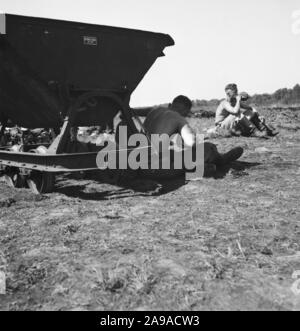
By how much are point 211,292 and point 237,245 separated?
709 millimetres

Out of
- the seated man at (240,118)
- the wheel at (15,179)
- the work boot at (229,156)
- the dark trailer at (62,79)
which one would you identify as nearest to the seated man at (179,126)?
the work boot at (229,156)

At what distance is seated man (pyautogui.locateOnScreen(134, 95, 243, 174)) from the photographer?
513 cm

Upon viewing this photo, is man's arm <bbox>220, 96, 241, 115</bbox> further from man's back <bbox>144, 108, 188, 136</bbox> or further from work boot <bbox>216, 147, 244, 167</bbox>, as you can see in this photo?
man's back <bbox>144, 108, 188, 136</bbox>

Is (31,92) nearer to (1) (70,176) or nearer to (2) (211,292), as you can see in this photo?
(1) (70,176)

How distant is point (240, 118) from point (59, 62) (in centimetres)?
532

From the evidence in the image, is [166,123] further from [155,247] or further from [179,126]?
[155,247]

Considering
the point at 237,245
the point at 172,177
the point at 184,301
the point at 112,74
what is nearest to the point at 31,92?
the point at 112,74

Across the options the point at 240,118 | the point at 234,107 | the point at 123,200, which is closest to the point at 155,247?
the point at 123,200

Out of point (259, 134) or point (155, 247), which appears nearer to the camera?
point (155, 247)

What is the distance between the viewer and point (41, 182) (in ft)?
15.8

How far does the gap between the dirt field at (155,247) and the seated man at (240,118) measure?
406cm

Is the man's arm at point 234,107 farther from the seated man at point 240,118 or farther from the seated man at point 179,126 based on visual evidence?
the seated man at point 179,126

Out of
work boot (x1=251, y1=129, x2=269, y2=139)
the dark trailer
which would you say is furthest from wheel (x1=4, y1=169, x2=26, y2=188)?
work boot (x1=251, y1=129, x2=269, y2=139)

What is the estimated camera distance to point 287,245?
8.86 ft
